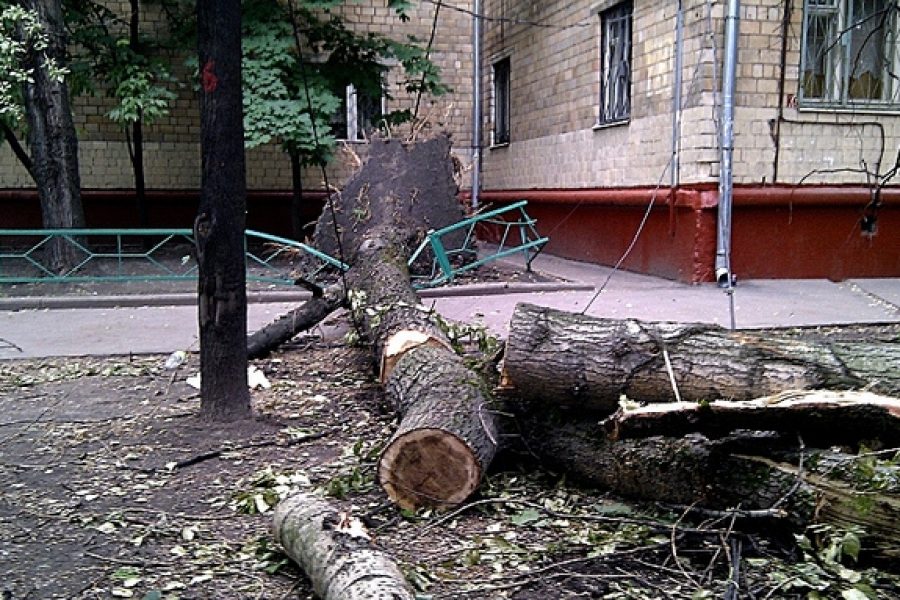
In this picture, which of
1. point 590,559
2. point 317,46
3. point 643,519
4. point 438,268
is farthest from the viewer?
point 317,46

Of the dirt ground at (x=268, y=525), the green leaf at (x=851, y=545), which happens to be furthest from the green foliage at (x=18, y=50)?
the green leaf at (x=851, y=545)

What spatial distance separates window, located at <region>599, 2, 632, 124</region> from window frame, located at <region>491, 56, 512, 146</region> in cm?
401

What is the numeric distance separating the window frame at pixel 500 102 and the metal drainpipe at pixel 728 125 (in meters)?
6.72

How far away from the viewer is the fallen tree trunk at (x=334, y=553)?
2.32 meters

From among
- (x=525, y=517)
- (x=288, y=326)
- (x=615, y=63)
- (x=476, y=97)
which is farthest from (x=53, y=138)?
(x=525, y=517)

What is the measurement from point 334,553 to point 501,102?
44.4ft

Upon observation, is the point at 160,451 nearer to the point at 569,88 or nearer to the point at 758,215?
the point at 758,215

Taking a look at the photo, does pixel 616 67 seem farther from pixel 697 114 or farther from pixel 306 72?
pixel 306 72

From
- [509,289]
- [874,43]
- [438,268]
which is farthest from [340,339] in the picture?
[874,43]

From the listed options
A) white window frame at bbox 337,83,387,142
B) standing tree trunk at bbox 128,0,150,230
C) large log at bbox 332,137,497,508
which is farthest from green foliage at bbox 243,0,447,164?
large log at bbox 332,137,497,508

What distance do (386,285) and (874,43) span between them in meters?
6.23

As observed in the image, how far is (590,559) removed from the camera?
2.79 m

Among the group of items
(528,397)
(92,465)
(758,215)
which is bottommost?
(92,465)

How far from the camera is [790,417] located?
275 cm
